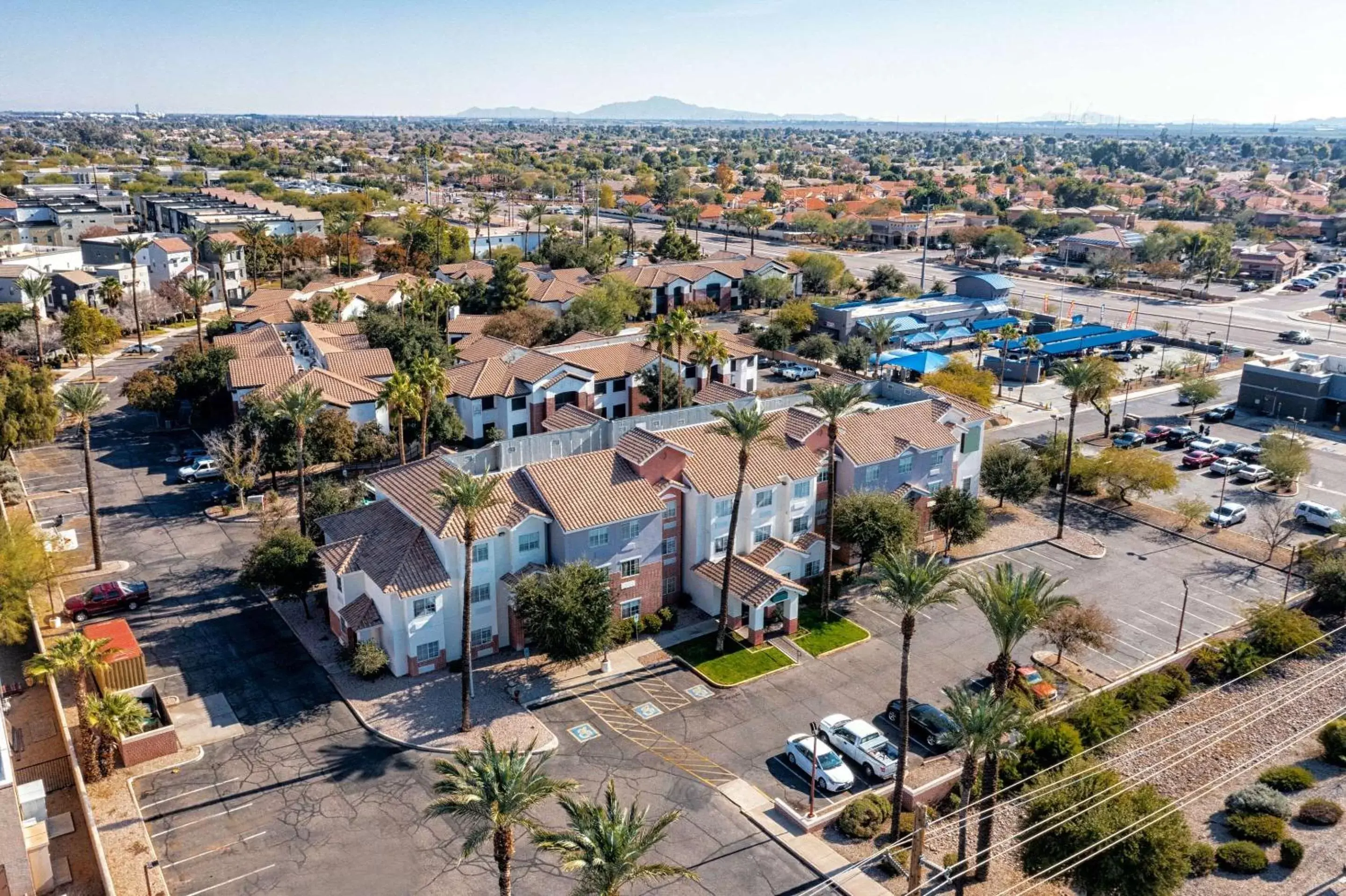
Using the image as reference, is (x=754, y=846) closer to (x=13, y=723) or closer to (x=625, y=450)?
(x=625, y=450)

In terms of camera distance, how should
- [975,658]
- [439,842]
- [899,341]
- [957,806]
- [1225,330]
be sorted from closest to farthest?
[439,842] → [957,806] → [975,658] → [899,341] → [1225,330]

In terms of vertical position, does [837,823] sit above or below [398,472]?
below

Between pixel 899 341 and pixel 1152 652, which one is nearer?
pixel 1152 652

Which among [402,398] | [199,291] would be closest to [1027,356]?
[402,398]

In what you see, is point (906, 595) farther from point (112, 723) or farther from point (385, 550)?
point (112, 723)

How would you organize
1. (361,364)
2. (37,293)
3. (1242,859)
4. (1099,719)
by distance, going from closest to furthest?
(1242,859)
(1099,719)
(361,364)
(37,293)

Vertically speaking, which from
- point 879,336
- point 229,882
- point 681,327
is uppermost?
point 681,327

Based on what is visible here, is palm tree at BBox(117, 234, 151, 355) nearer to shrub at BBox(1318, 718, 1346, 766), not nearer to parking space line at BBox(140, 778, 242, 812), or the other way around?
parking space line at BBox(140, 778, 242, 812)

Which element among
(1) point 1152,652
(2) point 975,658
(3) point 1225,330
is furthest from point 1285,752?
(3) point 1225,330
